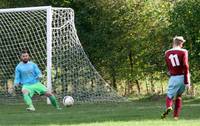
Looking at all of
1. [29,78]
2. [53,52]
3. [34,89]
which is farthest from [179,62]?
[53,52]

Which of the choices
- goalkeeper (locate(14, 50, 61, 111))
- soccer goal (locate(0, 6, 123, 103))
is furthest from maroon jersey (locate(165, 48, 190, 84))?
soccer goal (locate(0, 6, 123, 103))

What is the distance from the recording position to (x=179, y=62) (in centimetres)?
1290

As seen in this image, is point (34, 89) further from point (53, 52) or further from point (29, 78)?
point (53, 52)

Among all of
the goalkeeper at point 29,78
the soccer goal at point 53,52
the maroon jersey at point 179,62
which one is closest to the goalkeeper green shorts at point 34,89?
the goalkeeper at point 29,78

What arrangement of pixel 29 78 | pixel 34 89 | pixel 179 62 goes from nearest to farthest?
1. pixel 179 62
2. pixel 34 89
3. pixel 29 78

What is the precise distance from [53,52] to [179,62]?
8.90m

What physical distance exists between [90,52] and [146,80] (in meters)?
2.64

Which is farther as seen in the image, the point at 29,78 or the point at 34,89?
the point at 29,78

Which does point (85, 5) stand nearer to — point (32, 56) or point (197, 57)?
point (32, 56)

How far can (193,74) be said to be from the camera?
23234 mm

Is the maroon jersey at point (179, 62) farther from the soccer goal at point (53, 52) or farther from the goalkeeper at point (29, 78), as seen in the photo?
the soccer goal at point (53, 52)

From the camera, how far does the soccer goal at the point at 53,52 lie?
827 inches

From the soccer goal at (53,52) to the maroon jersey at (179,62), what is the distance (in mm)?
7392

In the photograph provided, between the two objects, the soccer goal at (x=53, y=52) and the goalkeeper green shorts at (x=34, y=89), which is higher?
the soccer goal at (x=53, y=52)
